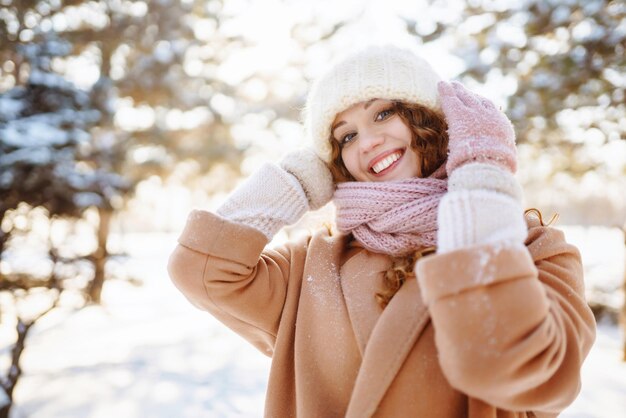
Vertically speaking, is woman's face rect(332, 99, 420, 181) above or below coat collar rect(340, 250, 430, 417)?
above

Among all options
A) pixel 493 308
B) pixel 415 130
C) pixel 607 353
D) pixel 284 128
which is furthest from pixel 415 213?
pixel 284 128

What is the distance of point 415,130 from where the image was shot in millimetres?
1453

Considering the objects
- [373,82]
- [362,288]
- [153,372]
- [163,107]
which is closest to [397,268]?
[362,288]

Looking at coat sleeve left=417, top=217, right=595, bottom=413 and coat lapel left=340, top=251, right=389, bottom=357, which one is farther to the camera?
coat lapel left=340, top=251, right=389, bottom=357

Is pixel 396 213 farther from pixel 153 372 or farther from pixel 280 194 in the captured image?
pixel 153 372

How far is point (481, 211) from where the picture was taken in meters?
1.00

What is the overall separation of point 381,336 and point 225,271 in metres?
0.50

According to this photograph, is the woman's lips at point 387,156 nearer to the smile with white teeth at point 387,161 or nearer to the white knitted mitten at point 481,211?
→ the smile with white teeth at point 387,161

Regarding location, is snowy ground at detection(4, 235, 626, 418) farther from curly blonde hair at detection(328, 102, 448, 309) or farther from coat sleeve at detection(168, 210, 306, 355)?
curly blonde hair at detection(328, 102, 448, 309)

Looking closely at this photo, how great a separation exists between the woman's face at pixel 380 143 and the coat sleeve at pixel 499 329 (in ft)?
1.86

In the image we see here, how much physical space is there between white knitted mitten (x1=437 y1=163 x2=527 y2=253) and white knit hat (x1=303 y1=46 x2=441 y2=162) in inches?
18.2

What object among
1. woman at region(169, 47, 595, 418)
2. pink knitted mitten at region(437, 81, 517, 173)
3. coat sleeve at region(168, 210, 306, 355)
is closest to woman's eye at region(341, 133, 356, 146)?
woman at region(169, 47, 595, 418)

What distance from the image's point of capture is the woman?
906 millimetres

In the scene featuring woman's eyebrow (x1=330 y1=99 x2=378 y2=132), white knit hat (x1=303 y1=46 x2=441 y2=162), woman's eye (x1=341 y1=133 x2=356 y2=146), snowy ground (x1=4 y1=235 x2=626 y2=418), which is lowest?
snowy ground (x1=4 y1=235 x2=626 y2=418)
